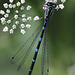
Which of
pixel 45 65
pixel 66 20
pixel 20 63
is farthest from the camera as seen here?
pixel 66 20

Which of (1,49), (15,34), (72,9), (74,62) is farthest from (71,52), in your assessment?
(1,49)

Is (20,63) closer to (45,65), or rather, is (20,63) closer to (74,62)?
(45,65)

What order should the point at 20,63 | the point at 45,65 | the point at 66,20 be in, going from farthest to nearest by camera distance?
1. the point at 66,20
2. the point at 20,63
3. the point at 45,65

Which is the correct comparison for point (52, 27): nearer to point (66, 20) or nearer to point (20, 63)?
point (66, 20)

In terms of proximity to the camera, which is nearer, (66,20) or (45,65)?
(45,65)

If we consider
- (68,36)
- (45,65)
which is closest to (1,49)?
(45,65)

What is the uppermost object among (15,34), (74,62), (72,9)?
(72,9)

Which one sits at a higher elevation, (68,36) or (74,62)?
(68,36)
